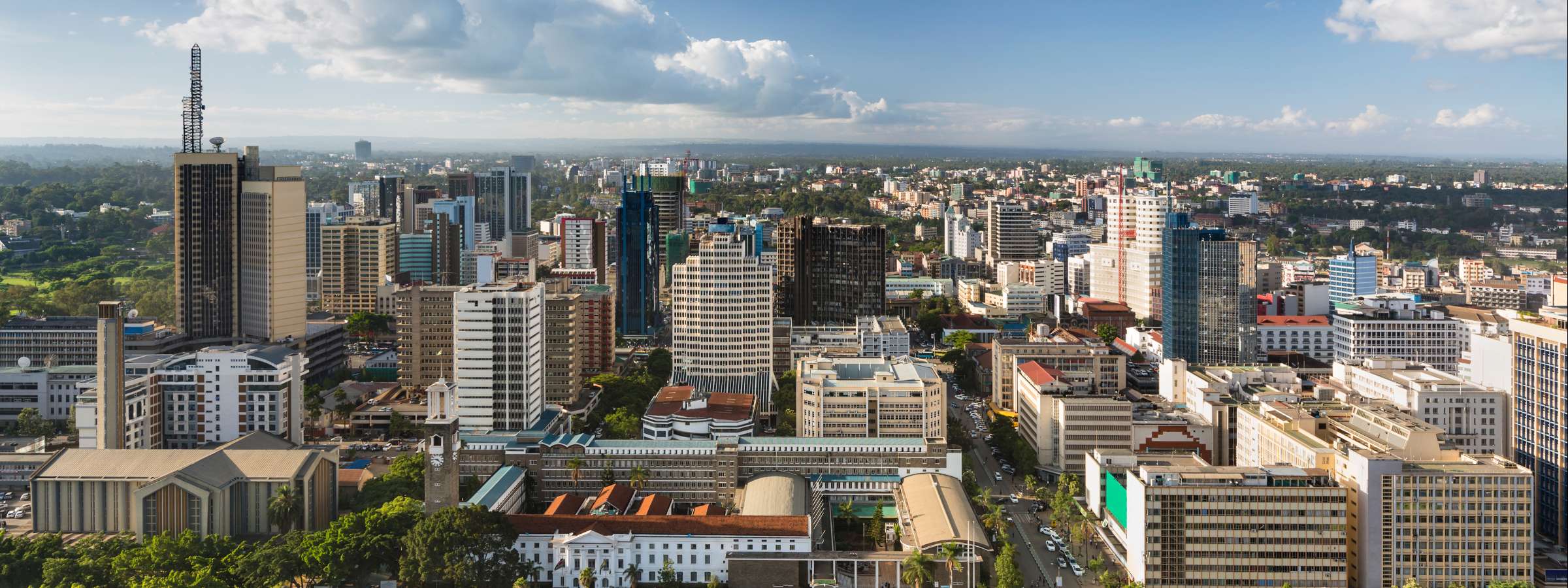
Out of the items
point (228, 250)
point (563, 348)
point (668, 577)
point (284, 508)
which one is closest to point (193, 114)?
point (228, 250)

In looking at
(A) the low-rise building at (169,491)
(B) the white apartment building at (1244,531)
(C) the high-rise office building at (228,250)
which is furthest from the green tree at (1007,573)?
(C) the high-rise office building at (228,250)

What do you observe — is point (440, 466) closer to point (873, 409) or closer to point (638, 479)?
point (638, 479)

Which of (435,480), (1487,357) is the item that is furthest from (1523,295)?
(435,480)

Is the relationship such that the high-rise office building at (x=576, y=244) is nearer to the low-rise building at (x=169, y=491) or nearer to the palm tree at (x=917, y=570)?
the low-rise building at (x=169, y=491)

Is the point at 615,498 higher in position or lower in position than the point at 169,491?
lower

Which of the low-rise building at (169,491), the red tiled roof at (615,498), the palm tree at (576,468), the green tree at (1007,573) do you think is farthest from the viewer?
the palm tree at (576,468)

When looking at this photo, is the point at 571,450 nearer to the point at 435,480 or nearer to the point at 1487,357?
the point at 435,480

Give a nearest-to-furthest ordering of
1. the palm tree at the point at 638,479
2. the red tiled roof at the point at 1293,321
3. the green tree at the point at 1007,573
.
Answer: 1. the green tree at the point at 1007,573
2. the palm tree at the point at 638,479
3. the red tiled roof at the point at 1293,321
